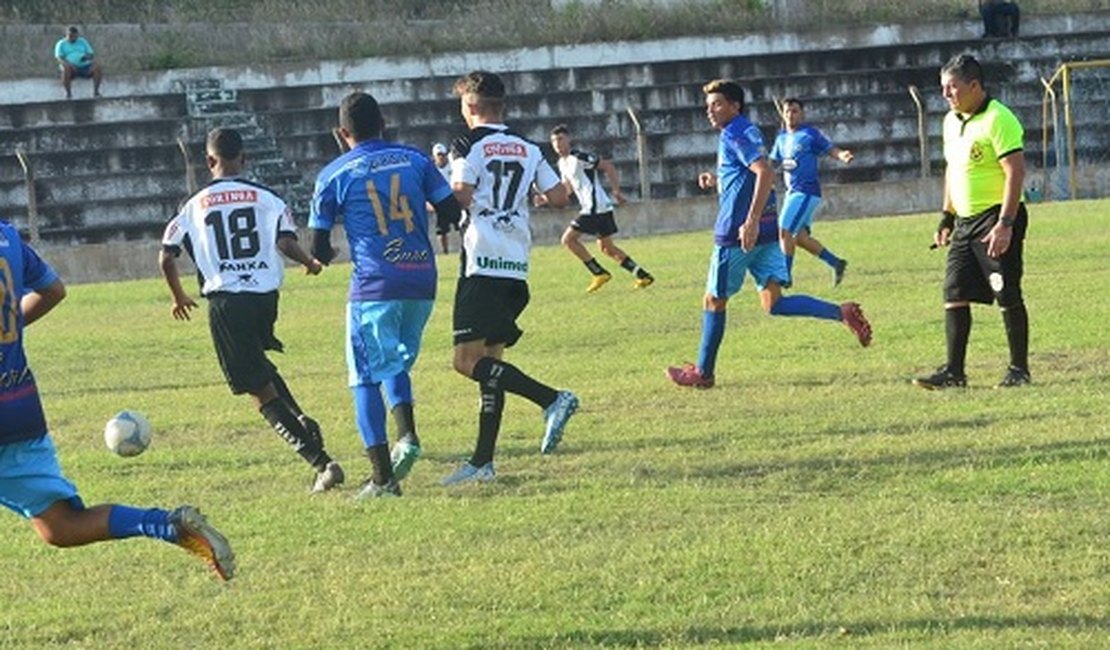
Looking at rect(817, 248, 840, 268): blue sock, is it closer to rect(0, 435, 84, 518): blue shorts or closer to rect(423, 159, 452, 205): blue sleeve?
rect(423, 159, 452, 205): blue sleeve

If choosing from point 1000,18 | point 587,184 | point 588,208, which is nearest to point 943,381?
point 588,208

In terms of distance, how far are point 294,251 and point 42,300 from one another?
3522 mm

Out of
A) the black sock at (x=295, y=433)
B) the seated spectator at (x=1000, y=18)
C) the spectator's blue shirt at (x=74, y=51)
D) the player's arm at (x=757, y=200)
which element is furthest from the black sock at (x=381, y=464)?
the seated spectator at (x=1000, y=18)

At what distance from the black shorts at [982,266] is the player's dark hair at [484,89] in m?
3.55

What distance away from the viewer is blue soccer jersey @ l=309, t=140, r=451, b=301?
1057cm

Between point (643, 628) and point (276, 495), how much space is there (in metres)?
3.84

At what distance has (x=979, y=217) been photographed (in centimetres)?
1323

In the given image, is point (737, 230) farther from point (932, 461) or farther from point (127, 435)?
point (127, 435)

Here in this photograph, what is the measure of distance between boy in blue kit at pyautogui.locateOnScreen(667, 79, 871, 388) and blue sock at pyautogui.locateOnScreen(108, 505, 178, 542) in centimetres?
666

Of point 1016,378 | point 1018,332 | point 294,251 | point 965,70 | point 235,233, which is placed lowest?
point 1016,378

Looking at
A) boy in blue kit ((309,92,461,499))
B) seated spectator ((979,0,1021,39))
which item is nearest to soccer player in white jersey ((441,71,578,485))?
boy in blue kit ((309,92,461,499))

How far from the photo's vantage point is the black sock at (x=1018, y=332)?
43.3ft


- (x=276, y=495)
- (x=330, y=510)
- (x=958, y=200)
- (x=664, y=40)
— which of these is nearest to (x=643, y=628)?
(x=330, y=510)

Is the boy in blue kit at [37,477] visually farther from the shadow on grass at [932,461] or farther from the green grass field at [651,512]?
the shadow on grass at [932,461]
